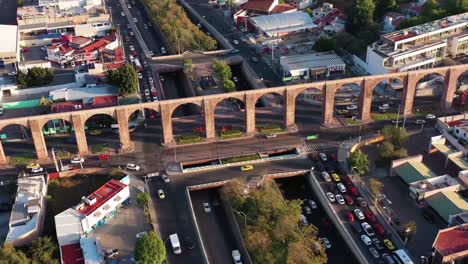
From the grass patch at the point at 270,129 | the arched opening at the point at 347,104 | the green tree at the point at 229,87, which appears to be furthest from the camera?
the green tree at the point at 229,87

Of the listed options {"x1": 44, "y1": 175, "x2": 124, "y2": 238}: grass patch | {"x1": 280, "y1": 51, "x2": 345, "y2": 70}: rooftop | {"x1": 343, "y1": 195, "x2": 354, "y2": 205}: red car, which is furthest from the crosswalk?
{"x1": 44, "y1": 175, "x2": 124, "y2": 238}: grass patch

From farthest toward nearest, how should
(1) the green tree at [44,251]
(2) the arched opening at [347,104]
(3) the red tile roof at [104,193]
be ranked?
(2) the arched opening at [347,104]
(3) the red tile roof at [104,193]
(1) the green tree at [44,251]

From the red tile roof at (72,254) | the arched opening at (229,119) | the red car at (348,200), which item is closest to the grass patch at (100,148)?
the arched opening at (229,119)

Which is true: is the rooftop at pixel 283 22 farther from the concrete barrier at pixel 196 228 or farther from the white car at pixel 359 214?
the white car at pixel 359 214

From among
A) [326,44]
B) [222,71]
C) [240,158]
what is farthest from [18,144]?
Result: [326,44]

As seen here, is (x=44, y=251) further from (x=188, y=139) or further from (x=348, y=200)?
(x=348, y=200)

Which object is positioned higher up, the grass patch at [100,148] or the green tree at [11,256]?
the green tree at [11,256]

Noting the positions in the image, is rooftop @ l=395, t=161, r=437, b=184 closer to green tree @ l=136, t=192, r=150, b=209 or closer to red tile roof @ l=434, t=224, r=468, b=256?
red tile roof @ l=434, t=224, r=468, b=256
